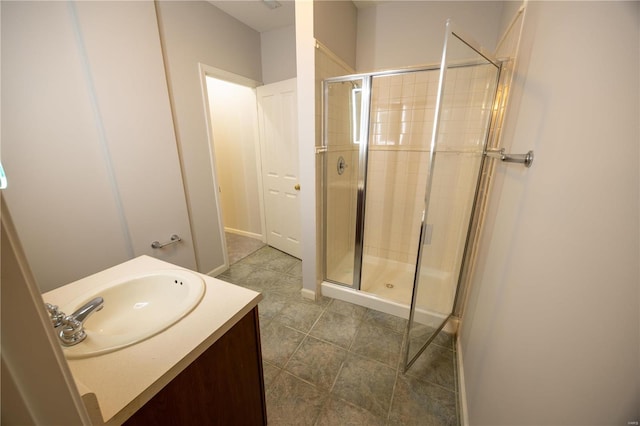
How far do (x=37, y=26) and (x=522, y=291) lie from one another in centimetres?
249

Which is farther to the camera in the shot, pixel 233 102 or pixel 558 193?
pixel 233 102

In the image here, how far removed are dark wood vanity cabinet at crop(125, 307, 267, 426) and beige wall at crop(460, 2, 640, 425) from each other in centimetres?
88

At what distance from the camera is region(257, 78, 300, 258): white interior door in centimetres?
245

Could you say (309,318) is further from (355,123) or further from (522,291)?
(355,123)

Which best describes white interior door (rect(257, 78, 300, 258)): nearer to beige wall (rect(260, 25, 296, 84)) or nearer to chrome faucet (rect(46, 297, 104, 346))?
beige wall (rect(260, 25, 296, 84))

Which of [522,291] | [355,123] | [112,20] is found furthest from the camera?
[355,123]

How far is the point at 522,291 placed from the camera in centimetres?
73

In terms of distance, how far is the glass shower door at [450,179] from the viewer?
1092 millimetres

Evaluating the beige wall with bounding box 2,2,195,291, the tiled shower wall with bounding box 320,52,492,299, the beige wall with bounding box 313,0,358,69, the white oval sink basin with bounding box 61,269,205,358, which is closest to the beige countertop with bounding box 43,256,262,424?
the white oval sink basin with bounding box 61,269,205,358

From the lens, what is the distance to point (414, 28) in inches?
78.1

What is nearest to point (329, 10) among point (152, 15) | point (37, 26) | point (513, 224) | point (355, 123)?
point (355, 123)

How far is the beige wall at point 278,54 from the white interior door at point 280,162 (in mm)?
194

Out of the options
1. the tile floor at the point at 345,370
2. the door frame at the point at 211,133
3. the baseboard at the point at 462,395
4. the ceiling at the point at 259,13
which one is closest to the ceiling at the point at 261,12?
the ceiling at the point at 259,13

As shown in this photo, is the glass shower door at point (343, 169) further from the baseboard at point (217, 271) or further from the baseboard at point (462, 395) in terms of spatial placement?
the baseboard at point (217, 271)
